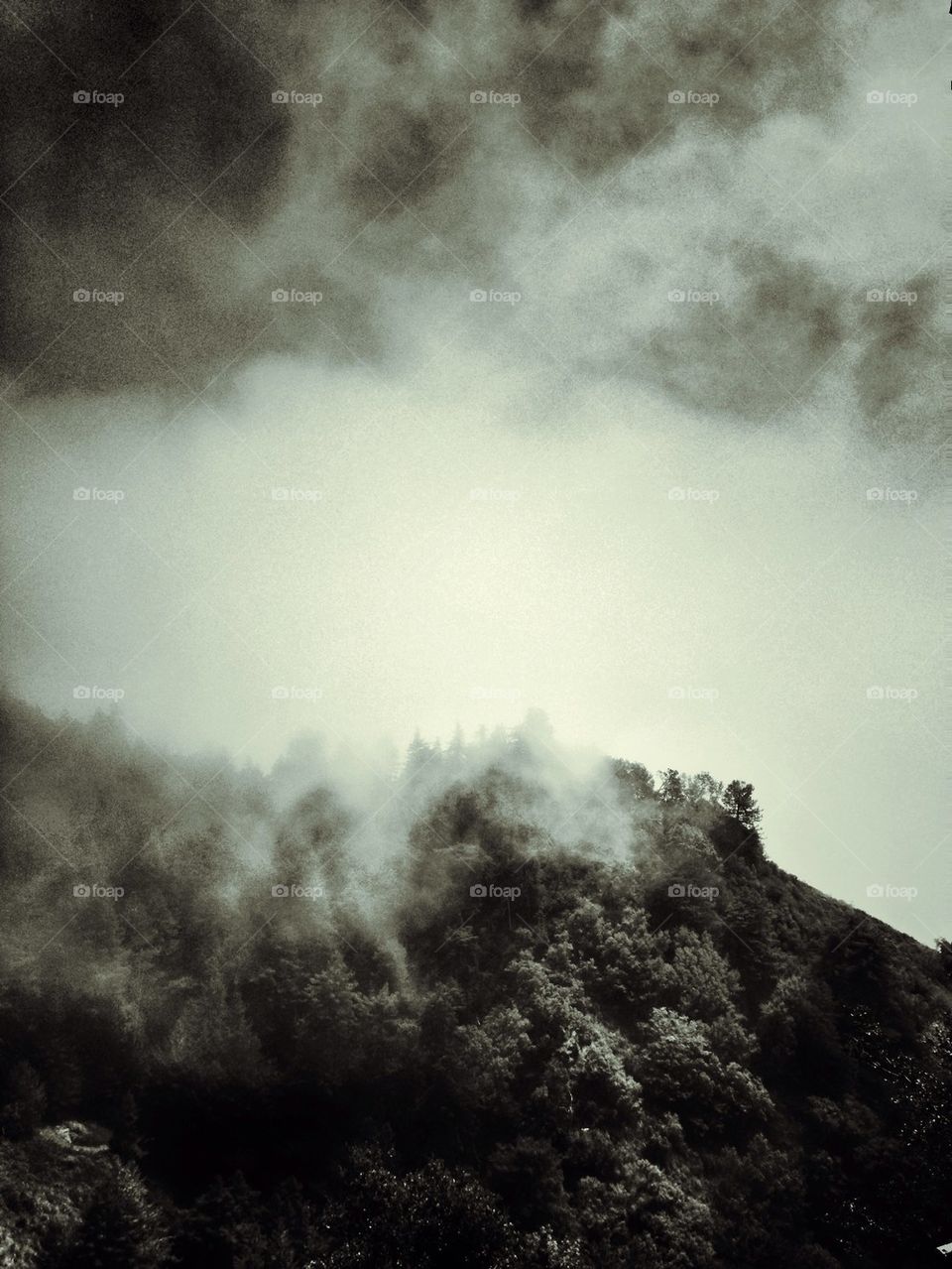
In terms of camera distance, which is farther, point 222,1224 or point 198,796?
point 198,796

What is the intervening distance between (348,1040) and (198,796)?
14.4m

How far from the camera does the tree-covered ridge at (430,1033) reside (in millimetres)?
28844

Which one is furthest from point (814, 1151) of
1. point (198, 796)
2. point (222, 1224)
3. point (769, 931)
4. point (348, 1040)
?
point (198, 796)

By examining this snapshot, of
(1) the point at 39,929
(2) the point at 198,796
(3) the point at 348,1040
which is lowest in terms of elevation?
(1) the point at 39,929

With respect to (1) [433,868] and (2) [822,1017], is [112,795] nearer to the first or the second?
(1) [433,868]

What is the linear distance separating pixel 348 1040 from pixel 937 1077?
25302 mm

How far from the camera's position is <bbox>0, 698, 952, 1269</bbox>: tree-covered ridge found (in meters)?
28.8

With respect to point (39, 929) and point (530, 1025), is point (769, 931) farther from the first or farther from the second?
point (39, 929)

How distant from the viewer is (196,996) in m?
33.4

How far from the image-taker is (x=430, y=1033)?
3375 cm

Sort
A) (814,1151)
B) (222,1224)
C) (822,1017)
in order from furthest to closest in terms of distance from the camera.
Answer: (822,1017), (814,1151), (222,1224)

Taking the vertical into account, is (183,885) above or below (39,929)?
above

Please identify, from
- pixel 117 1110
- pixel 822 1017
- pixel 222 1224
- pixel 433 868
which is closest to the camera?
pixel 222 1224

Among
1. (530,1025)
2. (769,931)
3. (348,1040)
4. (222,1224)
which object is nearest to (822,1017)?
(769,931)
